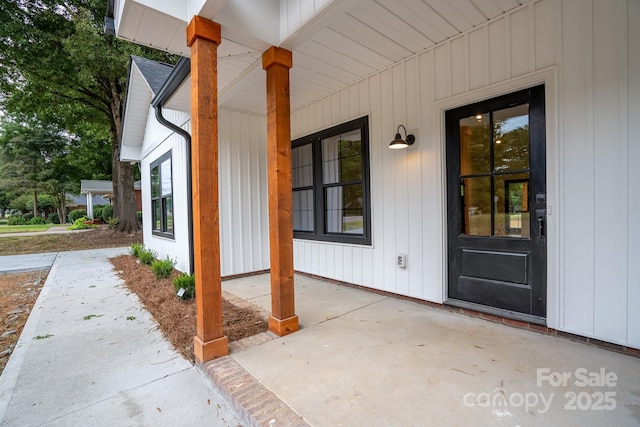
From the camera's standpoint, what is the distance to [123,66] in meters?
9.15

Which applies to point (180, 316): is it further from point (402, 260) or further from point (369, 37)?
point (369, 37)

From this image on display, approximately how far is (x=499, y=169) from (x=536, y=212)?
1.60 feet

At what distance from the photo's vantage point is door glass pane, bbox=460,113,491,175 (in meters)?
2.80

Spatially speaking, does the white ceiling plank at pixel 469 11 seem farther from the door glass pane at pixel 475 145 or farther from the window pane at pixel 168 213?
the window pane at pixel 168 213

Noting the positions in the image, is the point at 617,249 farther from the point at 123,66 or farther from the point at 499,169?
the point at 123,66

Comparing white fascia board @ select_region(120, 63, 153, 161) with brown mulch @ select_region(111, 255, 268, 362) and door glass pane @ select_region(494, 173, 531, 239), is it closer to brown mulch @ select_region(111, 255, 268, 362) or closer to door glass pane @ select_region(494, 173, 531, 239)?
brown mulch @ select_region(111, 255, 268, 362)

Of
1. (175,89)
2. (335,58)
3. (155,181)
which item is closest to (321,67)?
(335,58)

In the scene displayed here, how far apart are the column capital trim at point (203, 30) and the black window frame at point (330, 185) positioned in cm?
209

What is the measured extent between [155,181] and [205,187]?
19.2ft

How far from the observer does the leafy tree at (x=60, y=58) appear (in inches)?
333

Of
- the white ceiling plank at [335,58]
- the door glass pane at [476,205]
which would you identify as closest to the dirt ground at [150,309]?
the door glass pane at [476,205]

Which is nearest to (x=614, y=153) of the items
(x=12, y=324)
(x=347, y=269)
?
(x=347, y=269)

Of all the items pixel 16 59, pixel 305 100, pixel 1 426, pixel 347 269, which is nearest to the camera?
pixel 1 426

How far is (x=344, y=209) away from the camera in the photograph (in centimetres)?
427
